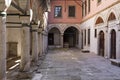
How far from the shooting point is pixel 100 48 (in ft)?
76.1

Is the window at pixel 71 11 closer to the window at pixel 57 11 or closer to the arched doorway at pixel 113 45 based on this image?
the window at pixel 57 11

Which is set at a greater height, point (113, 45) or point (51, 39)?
point (51, 39)

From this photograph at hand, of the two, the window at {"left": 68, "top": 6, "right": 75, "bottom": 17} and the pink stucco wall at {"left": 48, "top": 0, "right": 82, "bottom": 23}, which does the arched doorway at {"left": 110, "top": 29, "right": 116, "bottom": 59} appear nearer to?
the pink stucco wall at {"left": 48, "top": 0, "right": 82, "bottom": 23}

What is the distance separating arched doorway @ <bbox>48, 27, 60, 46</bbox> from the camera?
39469 mm

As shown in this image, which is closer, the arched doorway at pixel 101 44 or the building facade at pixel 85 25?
the building facade at pixel 85 25

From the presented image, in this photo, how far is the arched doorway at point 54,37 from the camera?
39.5 metres

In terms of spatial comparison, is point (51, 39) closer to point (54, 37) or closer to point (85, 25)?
point (54, 37)

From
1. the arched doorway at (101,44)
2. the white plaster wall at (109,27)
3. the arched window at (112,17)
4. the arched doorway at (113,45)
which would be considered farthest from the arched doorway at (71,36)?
the arched doorway at (113,45)

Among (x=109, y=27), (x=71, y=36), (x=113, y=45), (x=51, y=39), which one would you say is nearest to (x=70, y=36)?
(x=71, y=36)

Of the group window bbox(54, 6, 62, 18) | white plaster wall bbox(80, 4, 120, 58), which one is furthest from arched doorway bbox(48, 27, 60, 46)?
white plaster wall bbox(80, 4, 120, 58)

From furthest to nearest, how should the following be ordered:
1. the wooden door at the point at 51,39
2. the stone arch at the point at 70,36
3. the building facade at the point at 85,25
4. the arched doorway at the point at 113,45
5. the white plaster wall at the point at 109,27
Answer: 1. the stone arch at the point at 70,36
2. the wooden door at the point at 51,39
3. the building facade at the point at 85,25
4. the arched doorway at the point at 113,45
5. the white plaster wall at the point at 109,27

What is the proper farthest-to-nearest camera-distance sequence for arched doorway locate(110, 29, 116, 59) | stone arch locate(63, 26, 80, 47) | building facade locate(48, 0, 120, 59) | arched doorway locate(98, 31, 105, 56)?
stone arch locate(63, 26, 80, 47) → arched doorway locate(98, 31, 105, 56) → building facade locate(48, 0, 120, 59) → arched doorway locate(110, 29, 116, 59)

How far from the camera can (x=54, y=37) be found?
39.7 metres

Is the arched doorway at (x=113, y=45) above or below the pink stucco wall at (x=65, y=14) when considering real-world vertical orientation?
below
